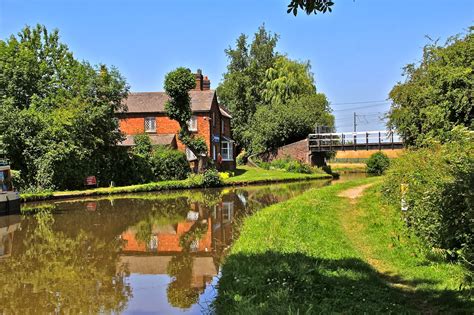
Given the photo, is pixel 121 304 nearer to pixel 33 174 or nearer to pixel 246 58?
pixel 33 174

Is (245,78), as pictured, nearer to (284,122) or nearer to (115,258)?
(284,122)

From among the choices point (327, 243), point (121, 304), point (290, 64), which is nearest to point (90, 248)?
point (121, 304)

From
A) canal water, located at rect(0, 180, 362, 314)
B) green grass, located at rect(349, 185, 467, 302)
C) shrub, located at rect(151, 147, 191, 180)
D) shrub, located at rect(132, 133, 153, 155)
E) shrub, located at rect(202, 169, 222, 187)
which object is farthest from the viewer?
shrub, located at rect(132, 133, 153, 155)

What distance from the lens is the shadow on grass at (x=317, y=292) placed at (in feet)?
20.8

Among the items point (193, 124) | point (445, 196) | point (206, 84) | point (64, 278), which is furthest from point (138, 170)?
point (445, 196)

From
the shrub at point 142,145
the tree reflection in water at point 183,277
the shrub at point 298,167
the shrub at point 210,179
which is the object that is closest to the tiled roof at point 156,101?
the shrub at point 142,145

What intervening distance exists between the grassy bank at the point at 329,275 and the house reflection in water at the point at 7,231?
724cm

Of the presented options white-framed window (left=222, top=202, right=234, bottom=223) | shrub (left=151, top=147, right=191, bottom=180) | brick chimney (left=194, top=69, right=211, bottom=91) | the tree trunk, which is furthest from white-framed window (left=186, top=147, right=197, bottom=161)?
white-framed window (left=222, top=202, right=234, bottom=223)

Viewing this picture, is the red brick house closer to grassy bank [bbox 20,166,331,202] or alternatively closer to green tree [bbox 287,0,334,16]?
grassy bank [bbox 20,166,331,202]

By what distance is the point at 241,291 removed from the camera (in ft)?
24.2

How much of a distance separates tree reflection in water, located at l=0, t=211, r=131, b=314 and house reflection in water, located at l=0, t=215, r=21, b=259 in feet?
1.63

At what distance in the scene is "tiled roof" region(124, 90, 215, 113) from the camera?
44344mm

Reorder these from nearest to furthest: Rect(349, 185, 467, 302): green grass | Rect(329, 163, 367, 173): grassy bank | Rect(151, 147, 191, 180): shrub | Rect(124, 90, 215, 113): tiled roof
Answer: Rect(349, 185, 467, 302): green grass < Rect(151, 147, 191, 180): shrub < Rect(124, 90, 215, 113): tiled roof < Rect(329, 163, 367, 173): grassy bank

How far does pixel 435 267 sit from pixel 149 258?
7.12 m
